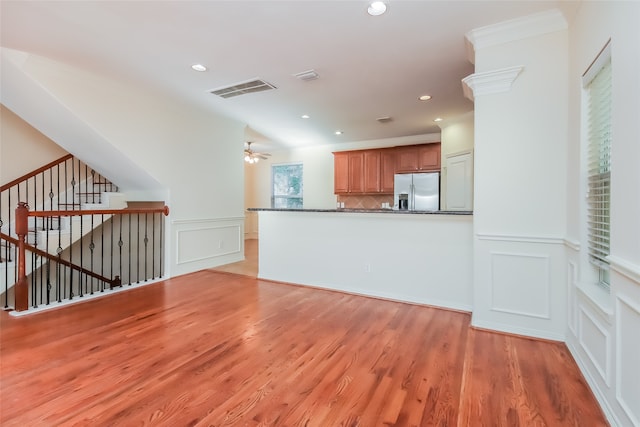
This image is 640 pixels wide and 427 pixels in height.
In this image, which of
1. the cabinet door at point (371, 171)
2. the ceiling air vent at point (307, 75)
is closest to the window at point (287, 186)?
the cabinet door at point (371, 171)

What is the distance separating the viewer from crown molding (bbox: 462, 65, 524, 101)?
2643 mm

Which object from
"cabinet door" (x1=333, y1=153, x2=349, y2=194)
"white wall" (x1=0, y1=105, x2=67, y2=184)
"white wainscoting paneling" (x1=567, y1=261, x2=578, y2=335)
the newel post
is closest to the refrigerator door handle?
"cabinet door" (x1=333, y1=153, x2=349, y2=194)

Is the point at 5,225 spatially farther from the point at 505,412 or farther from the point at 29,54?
the point at 505,412

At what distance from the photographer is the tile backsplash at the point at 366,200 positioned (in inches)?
277

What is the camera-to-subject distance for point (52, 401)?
5.82ft

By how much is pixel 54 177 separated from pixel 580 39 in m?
6.91

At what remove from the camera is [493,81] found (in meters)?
2.72

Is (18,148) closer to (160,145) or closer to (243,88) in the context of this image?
(160,145)

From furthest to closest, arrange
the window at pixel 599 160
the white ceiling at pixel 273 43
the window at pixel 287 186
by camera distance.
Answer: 1. the window at pixel 287 186
2. the white ceiling at pixel 273 43
3. the window at pixel 599 160

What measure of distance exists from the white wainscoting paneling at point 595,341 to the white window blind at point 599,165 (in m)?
0.29

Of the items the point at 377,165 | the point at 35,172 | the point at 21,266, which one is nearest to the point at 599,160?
the point at 377,165

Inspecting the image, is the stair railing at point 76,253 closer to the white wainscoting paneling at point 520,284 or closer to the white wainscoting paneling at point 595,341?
the white wainscoting paneling at point 520,284

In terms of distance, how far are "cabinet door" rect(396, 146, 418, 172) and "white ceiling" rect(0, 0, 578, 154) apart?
5.73 feet

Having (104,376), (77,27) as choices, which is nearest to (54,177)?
(77,27)
